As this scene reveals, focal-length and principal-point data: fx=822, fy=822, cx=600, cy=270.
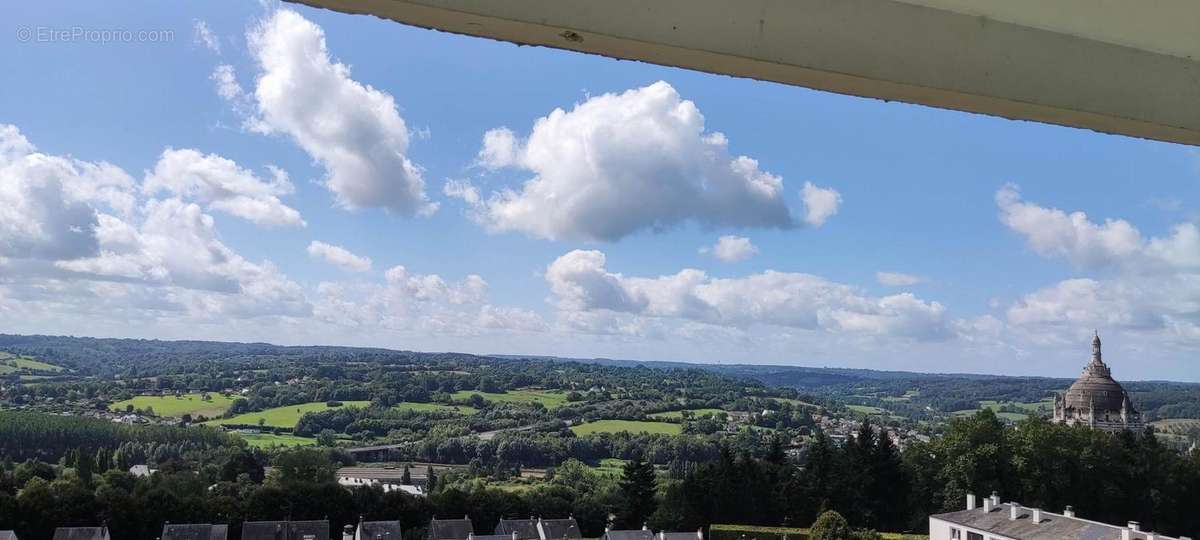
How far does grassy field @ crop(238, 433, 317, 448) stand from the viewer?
214ft

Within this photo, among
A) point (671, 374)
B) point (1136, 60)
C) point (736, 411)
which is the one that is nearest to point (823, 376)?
point (671, 374)

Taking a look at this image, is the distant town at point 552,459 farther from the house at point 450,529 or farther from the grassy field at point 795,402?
the grassy field at point 795,402

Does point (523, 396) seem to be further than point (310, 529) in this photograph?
Yes

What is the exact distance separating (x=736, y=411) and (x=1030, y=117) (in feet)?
339

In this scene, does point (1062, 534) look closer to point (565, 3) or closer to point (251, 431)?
point (565, 3)

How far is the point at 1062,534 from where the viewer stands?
2062 cm

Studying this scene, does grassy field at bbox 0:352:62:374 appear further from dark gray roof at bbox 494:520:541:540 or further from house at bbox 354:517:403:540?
dark gray roof at bbox 494:520:541:540

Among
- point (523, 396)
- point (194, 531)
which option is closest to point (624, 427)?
point (523, 396)

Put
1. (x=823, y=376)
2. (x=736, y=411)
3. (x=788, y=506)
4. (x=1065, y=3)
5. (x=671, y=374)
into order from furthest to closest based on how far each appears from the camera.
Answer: (x=823, y=376) → (x=671, y=374) → (x=736, y=411) → (x=788, y=506) → (x=1065, y=3)

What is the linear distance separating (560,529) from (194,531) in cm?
1265

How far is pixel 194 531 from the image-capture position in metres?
27.9

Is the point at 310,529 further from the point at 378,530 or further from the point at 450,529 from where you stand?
the point at 450,529

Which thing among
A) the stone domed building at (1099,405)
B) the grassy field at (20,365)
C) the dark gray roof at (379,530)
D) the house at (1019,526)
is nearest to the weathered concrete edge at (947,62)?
the house at (1019,526)

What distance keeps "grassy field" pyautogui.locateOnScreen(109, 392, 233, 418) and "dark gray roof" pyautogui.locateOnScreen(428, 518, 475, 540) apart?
61.2 meters
